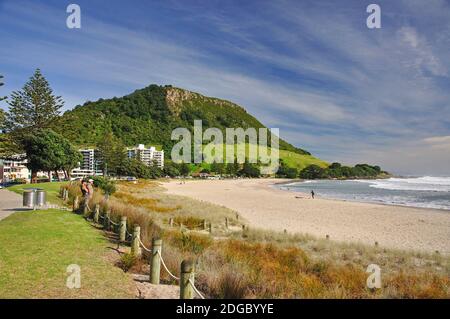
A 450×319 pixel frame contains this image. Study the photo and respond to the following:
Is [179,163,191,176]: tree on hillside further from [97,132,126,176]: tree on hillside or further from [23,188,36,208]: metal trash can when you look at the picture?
[23,188,36,208]: metal trash can

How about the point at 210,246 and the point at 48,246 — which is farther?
the point at 210,246

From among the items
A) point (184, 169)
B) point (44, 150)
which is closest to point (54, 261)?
point (44, 150)

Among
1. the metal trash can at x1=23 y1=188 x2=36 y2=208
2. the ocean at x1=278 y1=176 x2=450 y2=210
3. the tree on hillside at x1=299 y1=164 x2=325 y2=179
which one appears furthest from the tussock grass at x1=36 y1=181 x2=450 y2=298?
the tree on hillside at x1=299 y1=164 x2=325 y2=179

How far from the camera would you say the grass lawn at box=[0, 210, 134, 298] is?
19.9 feet

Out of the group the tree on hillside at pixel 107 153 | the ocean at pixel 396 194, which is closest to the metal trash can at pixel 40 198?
the ocean at pixel 396 194

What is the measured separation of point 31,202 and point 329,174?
580 ft

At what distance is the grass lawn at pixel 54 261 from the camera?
6070 millimetres

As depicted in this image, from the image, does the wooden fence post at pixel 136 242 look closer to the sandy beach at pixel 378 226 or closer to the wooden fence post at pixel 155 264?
the wooden fence post at pixel 155 264

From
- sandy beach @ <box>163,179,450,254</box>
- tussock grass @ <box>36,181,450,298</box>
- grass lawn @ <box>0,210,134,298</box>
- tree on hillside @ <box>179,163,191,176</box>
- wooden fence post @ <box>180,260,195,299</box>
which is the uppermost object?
tree on hillside @ <box>179,163,191,176</box>

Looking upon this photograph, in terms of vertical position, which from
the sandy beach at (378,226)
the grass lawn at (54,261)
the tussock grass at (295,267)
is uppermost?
the grass lawn at (54,261)

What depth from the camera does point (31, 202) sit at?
15.4 m

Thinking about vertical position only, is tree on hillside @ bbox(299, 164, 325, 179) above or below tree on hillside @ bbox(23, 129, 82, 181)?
below

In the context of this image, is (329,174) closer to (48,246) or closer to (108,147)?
(108,147)
